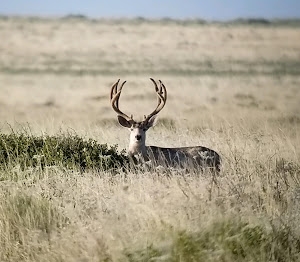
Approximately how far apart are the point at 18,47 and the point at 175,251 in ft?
165

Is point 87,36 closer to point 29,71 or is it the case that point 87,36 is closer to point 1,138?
point 29,71

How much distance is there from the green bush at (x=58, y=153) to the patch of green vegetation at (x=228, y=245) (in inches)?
123

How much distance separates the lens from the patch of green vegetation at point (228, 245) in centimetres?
612

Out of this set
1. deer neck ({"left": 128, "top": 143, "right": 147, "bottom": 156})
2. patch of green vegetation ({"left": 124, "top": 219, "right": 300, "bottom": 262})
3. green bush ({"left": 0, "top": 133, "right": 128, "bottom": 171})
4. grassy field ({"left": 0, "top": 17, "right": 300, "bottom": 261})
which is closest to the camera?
patch of green vegetation ({"left": 124, "top": 219, "right": 300, "bottom": 262})

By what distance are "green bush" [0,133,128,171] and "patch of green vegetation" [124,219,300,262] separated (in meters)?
3.12

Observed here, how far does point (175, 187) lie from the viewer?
7328 millimetres

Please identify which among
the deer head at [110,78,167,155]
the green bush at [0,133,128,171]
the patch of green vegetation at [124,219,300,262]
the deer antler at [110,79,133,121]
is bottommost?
the patch of green vegetation at [124,219,300,262]

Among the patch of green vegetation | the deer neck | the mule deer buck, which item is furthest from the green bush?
the patch of green vegetation

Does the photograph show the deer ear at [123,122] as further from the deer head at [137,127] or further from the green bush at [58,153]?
the green bush at [58,153]

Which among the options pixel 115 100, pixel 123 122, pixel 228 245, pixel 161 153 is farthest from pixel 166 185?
pixel 115 100

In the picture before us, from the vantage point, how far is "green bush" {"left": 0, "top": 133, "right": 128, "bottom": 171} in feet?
31.4

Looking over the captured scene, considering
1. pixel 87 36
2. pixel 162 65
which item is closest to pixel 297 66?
pixel 162 65

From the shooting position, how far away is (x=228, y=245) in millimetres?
6230

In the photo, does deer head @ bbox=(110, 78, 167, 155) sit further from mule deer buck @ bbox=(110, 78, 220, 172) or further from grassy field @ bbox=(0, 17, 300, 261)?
grassy field @ bbox=(0, 17, 300, 261)
